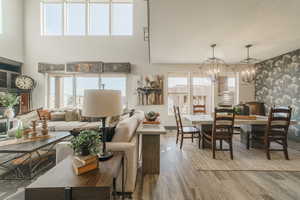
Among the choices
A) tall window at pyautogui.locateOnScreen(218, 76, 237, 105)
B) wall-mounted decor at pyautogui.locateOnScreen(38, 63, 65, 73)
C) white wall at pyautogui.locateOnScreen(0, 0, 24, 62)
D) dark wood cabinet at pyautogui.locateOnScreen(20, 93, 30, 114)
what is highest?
white wall at pyautogui.locateOnScreen(0, 0, 24, 62)

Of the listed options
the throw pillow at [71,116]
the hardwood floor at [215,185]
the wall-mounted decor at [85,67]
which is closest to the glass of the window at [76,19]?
the wall-mounted decor at [85,67]

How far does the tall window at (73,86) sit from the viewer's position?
19.5 feet

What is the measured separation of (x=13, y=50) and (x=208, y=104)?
Answer: 763cm

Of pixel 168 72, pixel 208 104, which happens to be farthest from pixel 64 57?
pixel 208 104

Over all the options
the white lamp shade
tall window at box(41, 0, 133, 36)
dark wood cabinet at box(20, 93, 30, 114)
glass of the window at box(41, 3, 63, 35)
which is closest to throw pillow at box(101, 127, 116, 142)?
the white lamp shade

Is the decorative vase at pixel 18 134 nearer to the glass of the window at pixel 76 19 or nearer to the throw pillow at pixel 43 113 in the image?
the throw pillow at pixel 43 113

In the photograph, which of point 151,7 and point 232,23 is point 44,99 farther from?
point 232,23

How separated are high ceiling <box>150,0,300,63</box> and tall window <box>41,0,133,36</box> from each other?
265 cm

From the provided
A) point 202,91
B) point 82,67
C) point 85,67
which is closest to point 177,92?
point 202,91

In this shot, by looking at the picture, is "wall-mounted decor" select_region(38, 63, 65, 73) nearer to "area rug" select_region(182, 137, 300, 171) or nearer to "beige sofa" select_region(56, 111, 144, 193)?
"beige sofa" select_region(56, 111, 144, 193)

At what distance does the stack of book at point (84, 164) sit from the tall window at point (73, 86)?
479 cm

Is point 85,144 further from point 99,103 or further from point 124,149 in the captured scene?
point 124,149

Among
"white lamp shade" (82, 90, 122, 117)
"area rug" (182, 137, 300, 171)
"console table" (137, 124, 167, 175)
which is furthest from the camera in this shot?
"area rug" (182, 137, 300, 171)

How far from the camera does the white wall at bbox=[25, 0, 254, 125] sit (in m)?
5.85
